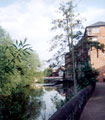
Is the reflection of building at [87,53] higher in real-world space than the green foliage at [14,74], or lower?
higher

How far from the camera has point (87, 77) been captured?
14844 millimetres

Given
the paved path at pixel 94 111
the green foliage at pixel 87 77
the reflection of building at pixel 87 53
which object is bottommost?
the paved path at pixel 94 111

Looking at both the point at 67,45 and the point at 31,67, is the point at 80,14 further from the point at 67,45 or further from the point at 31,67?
the point at 31,67

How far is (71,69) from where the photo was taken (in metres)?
14.6

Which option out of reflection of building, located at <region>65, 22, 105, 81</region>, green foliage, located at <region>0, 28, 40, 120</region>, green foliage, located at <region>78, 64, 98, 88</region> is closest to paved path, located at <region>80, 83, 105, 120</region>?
green foliage, located at <region>0, 28, 40, 120</region>

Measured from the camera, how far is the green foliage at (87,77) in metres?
14.5

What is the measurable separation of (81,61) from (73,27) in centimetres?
364

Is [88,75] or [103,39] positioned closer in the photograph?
[88,75]

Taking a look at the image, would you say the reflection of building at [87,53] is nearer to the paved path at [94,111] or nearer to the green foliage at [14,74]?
the green foliage at [14,74]

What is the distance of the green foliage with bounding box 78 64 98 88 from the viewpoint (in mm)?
14488

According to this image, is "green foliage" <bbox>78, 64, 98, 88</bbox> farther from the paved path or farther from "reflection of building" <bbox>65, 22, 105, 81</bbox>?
the paved path

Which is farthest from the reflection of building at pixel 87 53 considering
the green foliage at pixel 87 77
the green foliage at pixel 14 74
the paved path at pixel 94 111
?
the paved path at pixel 94 111

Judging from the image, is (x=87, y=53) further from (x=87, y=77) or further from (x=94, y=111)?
(x=94, y=111)

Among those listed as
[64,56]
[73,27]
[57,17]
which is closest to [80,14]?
[73,27]
